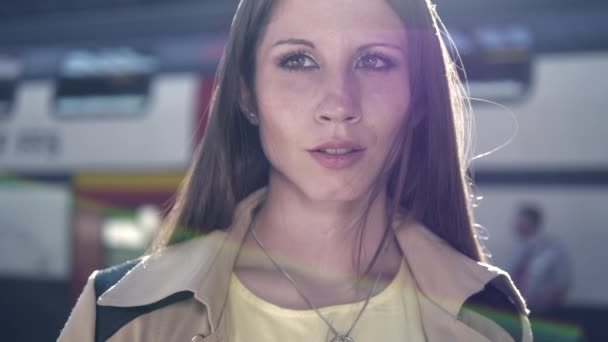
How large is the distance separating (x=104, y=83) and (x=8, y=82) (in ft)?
3.95

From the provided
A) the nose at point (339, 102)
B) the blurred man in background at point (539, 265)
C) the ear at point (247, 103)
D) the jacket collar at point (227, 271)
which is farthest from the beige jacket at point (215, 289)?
the blurred man in background at point (539, 265)

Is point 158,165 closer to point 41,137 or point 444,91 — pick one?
point 41,137

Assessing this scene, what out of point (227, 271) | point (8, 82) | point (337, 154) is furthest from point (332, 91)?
point (8, 82)

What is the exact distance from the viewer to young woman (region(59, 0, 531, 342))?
149cm

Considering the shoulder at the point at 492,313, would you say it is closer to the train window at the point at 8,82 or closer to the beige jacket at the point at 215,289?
the beige jacket at the point at 215,289

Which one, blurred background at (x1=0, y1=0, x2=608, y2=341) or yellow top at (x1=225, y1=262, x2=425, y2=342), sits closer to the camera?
yellow top at (x1=225, y1=262, x2=425, y2=342)

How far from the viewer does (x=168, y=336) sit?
143cm

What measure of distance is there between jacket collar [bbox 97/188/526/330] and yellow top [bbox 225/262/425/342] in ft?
0.18

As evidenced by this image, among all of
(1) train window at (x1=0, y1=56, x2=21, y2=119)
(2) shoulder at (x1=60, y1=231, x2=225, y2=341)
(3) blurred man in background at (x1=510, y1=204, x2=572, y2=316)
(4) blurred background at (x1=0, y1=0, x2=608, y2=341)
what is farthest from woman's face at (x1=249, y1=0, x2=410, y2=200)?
(1) train window at (x1=0, y1=56, x2=21, y2=119)

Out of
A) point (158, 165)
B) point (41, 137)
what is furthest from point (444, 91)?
point (41, 137)

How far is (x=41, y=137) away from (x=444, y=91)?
575cm

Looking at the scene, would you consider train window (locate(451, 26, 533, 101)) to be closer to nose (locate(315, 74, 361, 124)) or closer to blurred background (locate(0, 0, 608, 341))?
blurred background (locate(0, 0, 608, 341))

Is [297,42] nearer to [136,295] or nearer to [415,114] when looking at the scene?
[415,114]

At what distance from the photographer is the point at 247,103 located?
1.68 m
